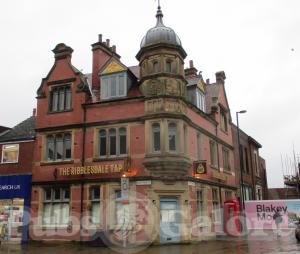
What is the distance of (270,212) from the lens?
1329 inches

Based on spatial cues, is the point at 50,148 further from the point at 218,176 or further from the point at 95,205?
the point at 218,176

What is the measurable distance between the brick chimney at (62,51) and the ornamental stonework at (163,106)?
23.8ft

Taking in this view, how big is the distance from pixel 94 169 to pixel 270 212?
1733 cm

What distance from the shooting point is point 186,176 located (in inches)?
954

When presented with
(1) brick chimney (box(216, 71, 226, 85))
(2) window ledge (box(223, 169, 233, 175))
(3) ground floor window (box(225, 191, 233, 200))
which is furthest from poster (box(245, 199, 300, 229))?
(1) brick chimney (box(216, 71, 226, 85))

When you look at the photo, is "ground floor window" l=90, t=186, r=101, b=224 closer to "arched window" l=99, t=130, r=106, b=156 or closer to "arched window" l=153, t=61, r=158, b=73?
"arched window" l=99, t=130, r=106, b=156

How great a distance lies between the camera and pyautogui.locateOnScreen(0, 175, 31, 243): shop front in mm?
26203

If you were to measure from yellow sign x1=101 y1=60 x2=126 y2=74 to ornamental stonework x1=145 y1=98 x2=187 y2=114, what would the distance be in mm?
3415

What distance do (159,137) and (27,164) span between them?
401 inches

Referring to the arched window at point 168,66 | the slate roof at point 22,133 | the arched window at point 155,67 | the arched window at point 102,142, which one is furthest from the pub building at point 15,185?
the arched window at point 168,66

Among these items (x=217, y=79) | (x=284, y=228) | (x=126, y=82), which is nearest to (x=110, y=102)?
(x=126, y=82)

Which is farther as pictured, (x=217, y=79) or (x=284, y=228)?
(x=217, y=79)

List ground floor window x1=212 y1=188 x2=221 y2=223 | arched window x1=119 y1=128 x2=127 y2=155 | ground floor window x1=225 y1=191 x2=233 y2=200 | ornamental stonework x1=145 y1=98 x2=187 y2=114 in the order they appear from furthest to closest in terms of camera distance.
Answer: ground floor window x1=225 y1=191 x2=233 y2=200
ground floor window x1=212 y1=188 x2=221 y2=223
arched window x1=119 y1=128 x2=127 y2=155
ornamental stonework x1=145 y1=98 x2=187 y2=114

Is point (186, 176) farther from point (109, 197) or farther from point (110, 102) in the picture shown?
point (110, 102)
